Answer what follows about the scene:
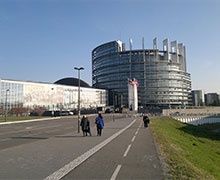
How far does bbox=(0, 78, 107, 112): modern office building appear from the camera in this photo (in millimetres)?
141875

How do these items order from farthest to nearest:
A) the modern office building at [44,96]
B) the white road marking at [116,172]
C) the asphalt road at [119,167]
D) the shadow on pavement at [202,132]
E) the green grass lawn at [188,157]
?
1. the modern office building at [44,96]
2. the shadow on pavement at [202,132]
3. the green grass lawn at [188,157]
4. the asphalt road at [119,167]
5. the white road marking at [116,172]

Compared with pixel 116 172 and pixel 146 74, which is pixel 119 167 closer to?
pixel 116 172

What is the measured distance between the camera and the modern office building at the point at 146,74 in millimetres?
187000

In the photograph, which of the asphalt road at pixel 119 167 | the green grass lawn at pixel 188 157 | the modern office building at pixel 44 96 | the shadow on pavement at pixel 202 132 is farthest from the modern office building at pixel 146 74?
the asphalt road at pixel 119 167

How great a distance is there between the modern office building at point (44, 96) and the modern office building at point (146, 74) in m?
10.1

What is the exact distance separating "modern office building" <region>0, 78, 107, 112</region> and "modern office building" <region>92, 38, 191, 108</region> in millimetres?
10063

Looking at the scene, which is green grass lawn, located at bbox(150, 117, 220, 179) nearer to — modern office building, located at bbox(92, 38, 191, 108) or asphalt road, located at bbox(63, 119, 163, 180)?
asphalt road, located at bbox(63, 119, 163, 180)

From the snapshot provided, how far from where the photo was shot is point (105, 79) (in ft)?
650

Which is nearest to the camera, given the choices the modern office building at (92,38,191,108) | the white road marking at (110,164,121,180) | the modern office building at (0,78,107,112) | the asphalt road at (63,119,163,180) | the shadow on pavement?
the white road marking at (110,164,121,180)

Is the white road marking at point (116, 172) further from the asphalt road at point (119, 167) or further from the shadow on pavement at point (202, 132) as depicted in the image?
the shadow on pavement at point (202, 132)

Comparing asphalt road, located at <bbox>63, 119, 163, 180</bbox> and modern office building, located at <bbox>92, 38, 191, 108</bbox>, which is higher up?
modern office building, located at <bbox>92, 38, 191, 108</bbox>

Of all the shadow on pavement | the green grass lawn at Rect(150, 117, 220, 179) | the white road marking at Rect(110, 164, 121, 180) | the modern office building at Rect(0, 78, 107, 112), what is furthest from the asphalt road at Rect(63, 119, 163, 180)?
the modern office building at Rect(0, 78, 107, 112)

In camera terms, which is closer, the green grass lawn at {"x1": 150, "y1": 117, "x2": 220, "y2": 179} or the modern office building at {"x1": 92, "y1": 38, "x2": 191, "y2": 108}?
the green grass lawn at {"x1": 150, "y1": 117, "x2": 220, "y2": 179}

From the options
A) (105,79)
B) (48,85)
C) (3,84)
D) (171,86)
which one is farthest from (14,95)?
(171,86)
